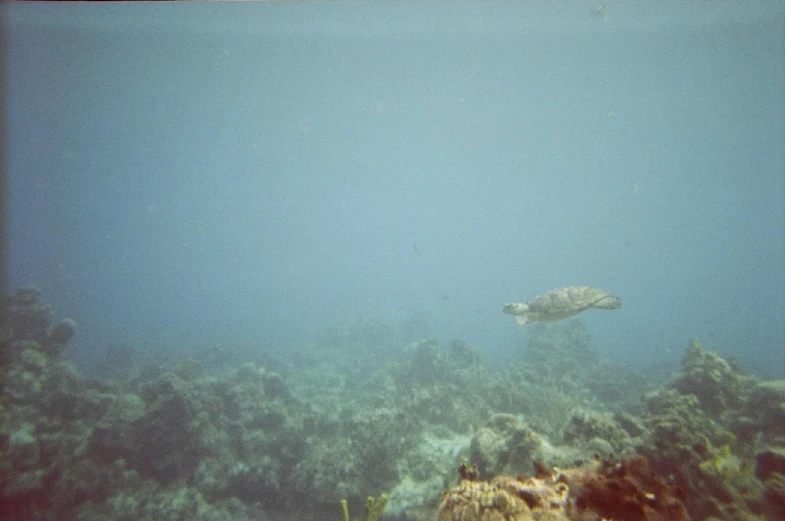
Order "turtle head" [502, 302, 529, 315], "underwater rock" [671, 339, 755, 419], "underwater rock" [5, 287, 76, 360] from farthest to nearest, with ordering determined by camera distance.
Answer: "underwater rock" [5, 287, 76, 360], "turtle head" [502, 302, 529, 315], "underwater rock" [671, 339, 755, 419]

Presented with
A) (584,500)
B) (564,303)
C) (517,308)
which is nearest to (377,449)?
(517,308)

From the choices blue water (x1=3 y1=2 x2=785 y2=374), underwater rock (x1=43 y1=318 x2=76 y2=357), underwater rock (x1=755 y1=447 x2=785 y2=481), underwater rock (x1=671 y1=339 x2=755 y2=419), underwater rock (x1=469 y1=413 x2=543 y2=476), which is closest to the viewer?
underwater rock (x1=755 y1=447 x2=785 y2=481)

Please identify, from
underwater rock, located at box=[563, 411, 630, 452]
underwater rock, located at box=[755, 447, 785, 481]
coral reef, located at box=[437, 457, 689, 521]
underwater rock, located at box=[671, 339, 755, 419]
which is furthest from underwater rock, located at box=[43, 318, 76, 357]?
underwater rock, located at box=[671, 339, 755, 419]

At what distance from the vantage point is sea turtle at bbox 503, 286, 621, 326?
921 cm

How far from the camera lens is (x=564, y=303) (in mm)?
9203

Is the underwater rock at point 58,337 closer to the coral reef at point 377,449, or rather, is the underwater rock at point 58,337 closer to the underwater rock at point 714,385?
the coral reef at point 377,449

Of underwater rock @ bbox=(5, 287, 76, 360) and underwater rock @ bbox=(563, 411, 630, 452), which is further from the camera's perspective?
underwater rock @ bbox=(5, 287, 76, 360)

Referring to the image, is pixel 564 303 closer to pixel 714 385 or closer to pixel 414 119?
pixel 714 385

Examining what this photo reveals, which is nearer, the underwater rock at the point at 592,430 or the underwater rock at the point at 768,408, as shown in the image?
the underwater rock at the point at 592,430

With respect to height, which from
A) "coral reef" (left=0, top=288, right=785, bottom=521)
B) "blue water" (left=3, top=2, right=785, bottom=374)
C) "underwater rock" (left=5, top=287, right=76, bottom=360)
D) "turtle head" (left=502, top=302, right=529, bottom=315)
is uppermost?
"blue water" (left=3, top=2, right=785, bottom=374)

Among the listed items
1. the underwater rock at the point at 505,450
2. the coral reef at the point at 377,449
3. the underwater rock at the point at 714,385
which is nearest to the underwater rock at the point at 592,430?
the coral reef at the point at 377,449

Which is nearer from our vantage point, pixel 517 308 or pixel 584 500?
pixel 584 500

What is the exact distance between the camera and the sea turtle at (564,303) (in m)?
9.21

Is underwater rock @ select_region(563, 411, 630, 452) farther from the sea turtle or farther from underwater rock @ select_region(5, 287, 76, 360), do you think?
underwater rock @ select_region(5, 287, 76, 360)
